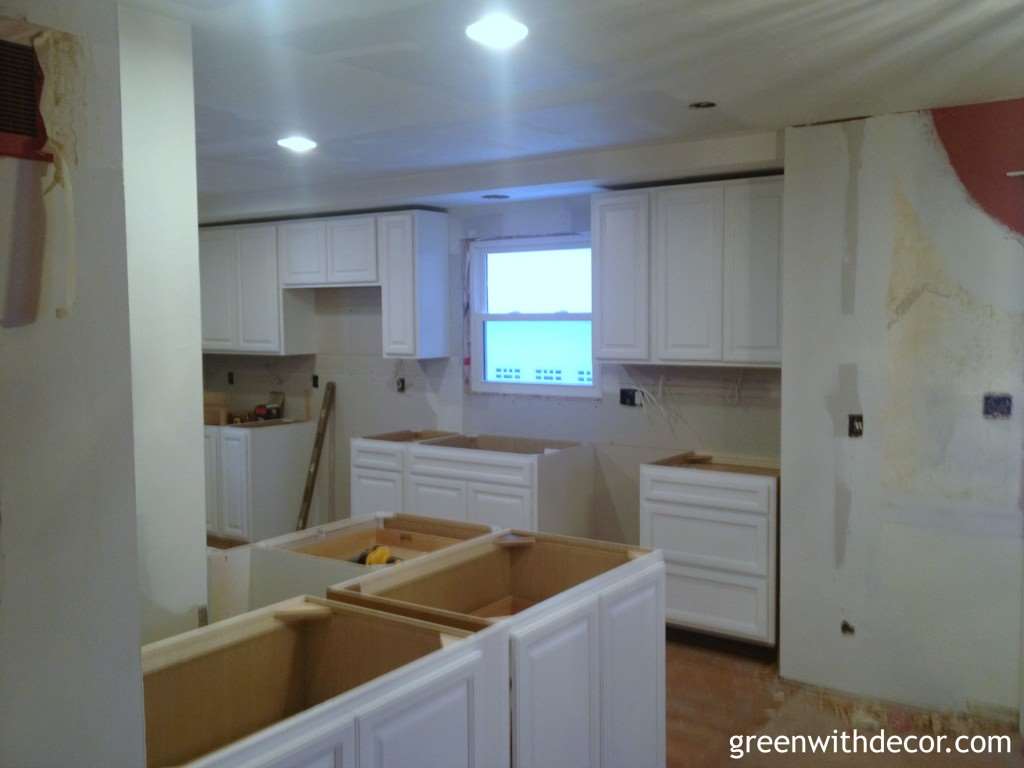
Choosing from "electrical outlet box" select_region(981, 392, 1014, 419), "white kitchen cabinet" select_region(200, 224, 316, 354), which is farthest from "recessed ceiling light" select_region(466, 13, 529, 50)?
"white kitchen cabinet" select_region(200, 224, 316, 354)

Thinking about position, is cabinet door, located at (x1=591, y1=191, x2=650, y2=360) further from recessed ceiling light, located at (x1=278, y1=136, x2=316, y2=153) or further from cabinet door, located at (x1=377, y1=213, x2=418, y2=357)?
recessed ceiling light, located at (x1=278, y1=136, x2=316, y2=153)

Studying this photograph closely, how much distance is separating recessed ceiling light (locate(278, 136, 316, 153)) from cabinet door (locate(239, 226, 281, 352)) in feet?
6.21

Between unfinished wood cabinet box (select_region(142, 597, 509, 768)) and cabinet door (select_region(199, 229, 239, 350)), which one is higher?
cabinet door (select_region(199, 229, 239, 350))

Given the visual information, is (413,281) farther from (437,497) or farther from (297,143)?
(297,143)

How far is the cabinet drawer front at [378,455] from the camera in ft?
17.6

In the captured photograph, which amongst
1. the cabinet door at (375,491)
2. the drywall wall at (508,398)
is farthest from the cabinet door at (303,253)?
the cabinet door at (375,491)

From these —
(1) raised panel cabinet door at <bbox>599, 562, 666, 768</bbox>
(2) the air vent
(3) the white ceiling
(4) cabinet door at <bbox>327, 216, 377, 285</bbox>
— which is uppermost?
(3) the white ceiling

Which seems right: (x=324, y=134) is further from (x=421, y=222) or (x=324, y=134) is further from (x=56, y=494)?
(x=56, y=494)

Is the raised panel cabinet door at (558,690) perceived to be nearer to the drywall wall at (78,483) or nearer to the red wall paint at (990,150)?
the drywall wall at (78,483)

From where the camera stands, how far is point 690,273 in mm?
4527

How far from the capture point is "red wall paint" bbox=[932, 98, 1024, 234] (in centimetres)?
342

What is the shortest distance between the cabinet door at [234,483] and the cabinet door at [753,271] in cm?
346

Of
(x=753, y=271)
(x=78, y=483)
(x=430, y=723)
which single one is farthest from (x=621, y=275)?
(x=78, y=483)

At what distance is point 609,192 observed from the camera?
4781mm
